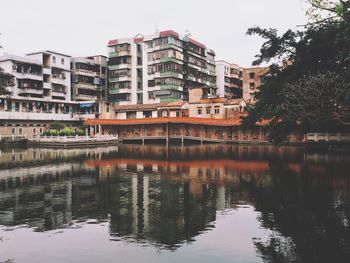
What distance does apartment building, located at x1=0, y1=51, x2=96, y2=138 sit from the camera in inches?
3066

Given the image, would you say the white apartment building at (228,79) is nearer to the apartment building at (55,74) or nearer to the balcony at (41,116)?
the balcony at (41,116)

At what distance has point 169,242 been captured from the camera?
47.8ft

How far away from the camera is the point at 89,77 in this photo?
102m

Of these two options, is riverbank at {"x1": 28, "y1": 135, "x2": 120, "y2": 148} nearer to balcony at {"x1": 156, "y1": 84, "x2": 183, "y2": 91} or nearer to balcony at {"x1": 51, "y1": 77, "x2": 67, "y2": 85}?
balcony at {"x1": 156, "y1": 84, "x2": 183, "y2": 91}

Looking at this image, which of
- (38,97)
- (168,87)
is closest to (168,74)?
(168,87)

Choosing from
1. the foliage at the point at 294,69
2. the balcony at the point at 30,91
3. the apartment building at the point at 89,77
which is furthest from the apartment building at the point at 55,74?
the foliage at the point at 294,69

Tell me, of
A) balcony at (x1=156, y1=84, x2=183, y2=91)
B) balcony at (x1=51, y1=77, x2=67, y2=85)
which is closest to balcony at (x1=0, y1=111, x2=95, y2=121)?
balcony at (x1=51, y1=77, x2=67, y2=85)

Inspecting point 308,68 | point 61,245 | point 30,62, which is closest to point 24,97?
point 30,62

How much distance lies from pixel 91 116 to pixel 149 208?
74.5m

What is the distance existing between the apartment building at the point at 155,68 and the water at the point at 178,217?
61075mm

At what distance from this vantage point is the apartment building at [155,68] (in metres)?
91.8

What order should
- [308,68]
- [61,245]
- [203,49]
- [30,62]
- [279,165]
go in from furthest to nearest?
[203,49], [30,62], [308,68], [279,165], [61,245]

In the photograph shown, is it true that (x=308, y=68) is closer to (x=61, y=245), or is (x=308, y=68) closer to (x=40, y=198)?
(x=40, y=198)

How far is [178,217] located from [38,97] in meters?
77.8
